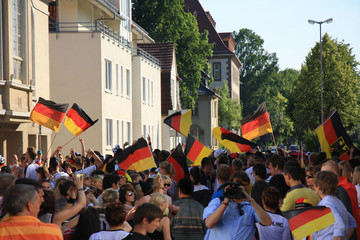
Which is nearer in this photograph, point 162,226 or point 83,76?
point 162,226

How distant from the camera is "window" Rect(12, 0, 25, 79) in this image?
21156mm

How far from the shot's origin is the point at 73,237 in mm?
7203

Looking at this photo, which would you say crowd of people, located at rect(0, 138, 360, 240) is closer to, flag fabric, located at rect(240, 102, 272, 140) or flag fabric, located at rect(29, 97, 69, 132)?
flag fabric, located at rect(29, 97, 69, 132)

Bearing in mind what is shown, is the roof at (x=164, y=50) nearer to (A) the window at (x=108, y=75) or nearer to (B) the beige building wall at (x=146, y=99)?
(B) the beige building wall at (x=146, y=99)

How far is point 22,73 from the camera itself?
21.7 m

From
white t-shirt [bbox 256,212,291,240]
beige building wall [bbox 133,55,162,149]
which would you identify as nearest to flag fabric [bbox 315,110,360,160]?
white t-shirt [bbox 256,212,291,240]

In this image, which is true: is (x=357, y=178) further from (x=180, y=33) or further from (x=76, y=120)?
(x=180, y=33)

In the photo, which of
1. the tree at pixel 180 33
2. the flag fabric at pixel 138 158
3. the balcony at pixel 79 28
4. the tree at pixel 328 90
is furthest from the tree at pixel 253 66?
the flag fabric at pixel 138 158

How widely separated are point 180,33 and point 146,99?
38.5ft

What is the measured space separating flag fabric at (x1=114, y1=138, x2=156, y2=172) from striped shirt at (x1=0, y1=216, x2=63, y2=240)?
8.09m

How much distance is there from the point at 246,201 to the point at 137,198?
274 cm

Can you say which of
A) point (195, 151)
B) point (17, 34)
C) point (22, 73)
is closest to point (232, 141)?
point (195, 151)

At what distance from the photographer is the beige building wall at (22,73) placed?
2005cm

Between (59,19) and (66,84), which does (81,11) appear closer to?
(59,19)
